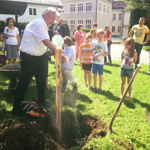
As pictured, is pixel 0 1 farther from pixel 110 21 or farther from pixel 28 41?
pixel 110 21

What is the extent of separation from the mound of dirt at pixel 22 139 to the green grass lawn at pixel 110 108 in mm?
538

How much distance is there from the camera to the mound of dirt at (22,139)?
2320 millimetres

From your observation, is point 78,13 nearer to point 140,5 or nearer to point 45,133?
point 140,5

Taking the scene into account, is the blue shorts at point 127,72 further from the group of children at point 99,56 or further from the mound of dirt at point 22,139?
the mound of dirt at point 22,139

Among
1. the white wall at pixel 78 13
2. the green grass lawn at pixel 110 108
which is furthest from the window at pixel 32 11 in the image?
the green grass lawn at pixel 110 108

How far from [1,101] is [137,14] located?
21.6m

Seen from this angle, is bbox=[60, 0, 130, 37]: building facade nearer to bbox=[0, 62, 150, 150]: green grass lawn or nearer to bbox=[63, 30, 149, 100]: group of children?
bbox=[0, 62, 150, 150]: green grass lawn

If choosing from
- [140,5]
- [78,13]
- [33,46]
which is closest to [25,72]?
[33,46]

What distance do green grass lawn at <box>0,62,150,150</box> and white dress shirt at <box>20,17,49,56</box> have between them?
1.36 m

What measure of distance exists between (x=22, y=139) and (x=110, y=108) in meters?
2.29

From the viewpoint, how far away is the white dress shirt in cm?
304

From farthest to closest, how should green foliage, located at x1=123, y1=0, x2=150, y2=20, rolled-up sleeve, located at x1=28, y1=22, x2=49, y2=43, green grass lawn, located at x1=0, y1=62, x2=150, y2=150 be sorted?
green foliage, located at x1=123, y1=0, x2=150, y2=20, rolled-up sleeve, located at x1=28, y1=22, x2=49, y2=43, green grass lawn, located at x1=0, y1=62, x2=150, y2=150

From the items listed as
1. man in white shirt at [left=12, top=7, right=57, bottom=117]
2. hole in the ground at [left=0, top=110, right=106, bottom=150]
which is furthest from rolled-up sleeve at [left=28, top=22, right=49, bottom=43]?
hole in the ground at [left=0, top=110, right=106, bottom=150]

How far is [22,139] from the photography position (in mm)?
2418
